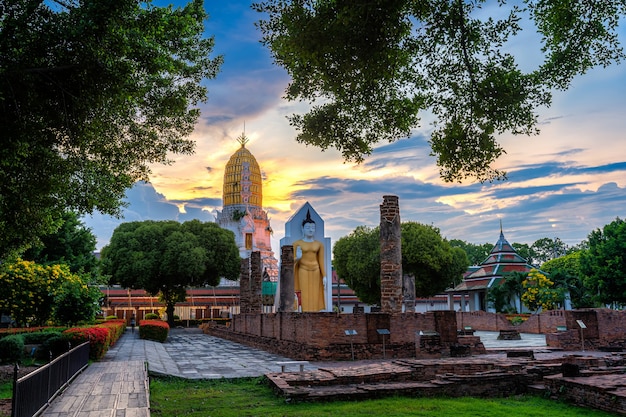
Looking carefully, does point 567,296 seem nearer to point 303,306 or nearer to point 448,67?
point 303,306

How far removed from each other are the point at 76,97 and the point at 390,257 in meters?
12.0

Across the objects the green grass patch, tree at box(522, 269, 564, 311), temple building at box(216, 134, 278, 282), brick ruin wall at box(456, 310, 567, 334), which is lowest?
brick ruin wall at box(456, 310, 567, 334)

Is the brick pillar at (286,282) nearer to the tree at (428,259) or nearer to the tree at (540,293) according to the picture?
the tree at (428,259)

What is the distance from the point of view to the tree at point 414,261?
39.6m

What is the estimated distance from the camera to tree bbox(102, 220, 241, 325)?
3997cm

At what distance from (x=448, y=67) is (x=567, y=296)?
30.6 meters

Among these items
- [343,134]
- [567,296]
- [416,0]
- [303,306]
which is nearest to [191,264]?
[303,306]

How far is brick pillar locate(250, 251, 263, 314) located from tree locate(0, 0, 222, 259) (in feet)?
58.9

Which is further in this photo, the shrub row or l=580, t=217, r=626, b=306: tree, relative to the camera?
l=580, t=217, r=626, b=306: tree

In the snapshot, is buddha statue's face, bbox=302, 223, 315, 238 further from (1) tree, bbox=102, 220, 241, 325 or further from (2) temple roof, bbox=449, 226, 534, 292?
(2) temple roof, bbox=449, 226, 534, 292

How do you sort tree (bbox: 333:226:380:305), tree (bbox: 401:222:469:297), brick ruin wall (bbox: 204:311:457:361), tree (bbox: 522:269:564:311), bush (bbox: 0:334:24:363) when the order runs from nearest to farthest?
bush (bbox: 0:334:24:363) < brick ruin wall (bbox: 204:311:457:361) < tree (bbox: 522:269:564:311) < tree (bbox: 401:222:469:297) < tree (bbox: 333:226:380:305)

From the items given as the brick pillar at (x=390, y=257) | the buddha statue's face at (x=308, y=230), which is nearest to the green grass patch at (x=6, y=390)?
the brick pillar at (x=390, y=257)

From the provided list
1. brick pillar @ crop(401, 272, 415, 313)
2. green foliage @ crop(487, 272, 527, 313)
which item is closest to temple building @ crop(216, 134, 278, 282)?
green foliage @ crop(487, 272, 527, 313)

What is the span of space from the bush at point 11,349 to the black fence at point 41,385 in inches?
230
